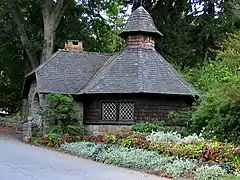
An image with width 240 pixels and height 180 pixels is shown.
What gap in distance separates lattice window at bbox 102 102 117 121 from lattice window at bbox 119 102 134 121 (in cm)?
26

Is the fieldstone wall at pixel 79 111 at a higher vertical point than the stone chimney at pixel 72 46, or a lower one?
lower

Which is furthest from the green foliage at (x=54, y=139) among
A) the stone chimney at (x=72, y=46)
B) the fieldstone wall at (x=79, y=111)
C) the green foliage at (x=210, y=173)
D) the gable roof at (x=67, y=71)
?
the green foliage at (x=210, y=173)

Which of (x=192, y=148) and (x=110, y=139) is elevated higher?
(x=192, y=148)

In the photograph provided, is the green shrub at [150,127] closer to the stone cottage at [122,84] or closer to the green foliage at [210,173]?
the stone cottage at [122,84]

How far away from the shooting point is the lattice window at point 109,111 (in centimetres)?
1884

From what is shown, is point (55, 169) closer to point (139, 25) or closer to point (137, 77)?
point (137, 77)

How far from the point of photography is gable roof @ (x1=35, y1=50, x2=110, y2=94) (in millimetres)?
19672

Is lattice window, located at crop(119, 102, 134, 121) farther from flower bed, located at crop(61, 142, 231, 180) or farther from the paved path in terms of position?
the paved path

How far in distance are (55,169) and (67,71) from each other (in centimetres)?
1074

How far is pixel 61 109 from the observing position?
59.1 feet

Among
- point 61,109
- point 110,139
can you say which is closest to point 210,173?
point 110,139

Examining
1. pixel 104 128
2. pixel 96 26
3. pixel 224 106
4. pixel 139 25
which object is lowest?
pixel 104 128

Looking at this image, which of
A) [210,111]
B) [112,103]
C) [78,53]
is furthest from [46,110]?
[210,111]

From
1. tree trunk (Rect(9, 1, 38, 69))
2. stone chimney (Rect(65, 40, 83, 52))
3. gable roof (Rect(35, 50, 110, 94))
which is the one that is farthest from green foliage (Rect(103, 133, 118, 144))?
tree trunk (Rect(9, 1, 38, 69))
